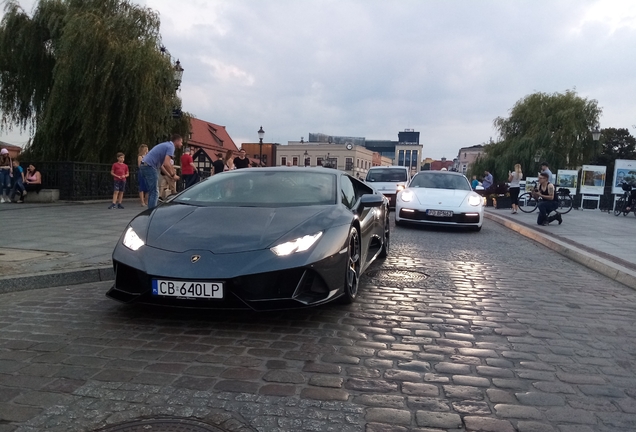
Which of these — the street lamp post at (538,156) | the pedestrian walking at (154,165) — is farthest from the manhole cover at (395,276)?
the street lamp post at (538,156)

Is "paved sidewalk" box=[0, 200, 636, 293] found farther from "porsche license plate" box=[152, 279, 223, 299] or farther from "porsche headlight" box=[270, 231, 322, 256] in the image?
"porsche headlight" box=[270, 231, 322, 256]

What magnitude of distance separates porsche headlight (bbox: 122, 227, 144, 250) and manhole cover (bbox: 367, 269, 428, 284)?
281cm

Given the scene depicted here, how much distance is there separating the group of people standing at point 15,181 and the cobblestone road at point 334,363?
1185 cm

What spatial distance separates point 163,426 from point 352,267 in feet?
8.63

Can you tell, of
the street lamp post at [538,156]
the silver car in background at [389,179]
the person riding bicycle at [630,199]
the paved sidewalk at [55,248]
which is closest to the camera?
the paved sidewalk at [55,248]

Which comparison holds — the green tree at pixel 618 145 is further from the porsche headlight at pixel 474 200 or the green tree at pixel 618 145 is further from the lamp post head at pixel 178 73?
the porsche headlight at pixel 474 200

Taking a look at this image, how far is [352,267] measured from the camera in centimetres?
473

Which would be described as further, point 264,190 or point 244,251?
point 264,190

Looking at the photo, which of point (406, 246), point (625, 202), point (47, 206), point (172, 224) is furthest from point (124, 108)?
point (625, 202)

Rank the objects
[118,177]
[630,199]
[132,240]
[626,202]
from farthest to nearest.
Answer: [626,202] < [630,199] < [118,177] < [132,240]

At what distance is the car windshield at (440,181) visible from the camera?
1261 cm

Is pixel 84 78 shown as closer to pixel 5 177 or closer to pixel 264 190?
pixel 5 177

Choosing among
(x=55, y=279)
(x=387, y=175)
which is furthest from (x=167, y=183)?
(x=387, y=175)

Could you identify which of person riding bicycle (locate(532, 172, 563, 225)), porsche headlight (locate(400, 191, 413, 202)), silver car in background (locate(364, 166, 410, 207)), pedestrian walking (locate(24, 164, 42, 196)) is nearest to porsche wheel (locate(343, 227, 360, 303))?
porsche headlight (locate(400, 191, 413, 202))
